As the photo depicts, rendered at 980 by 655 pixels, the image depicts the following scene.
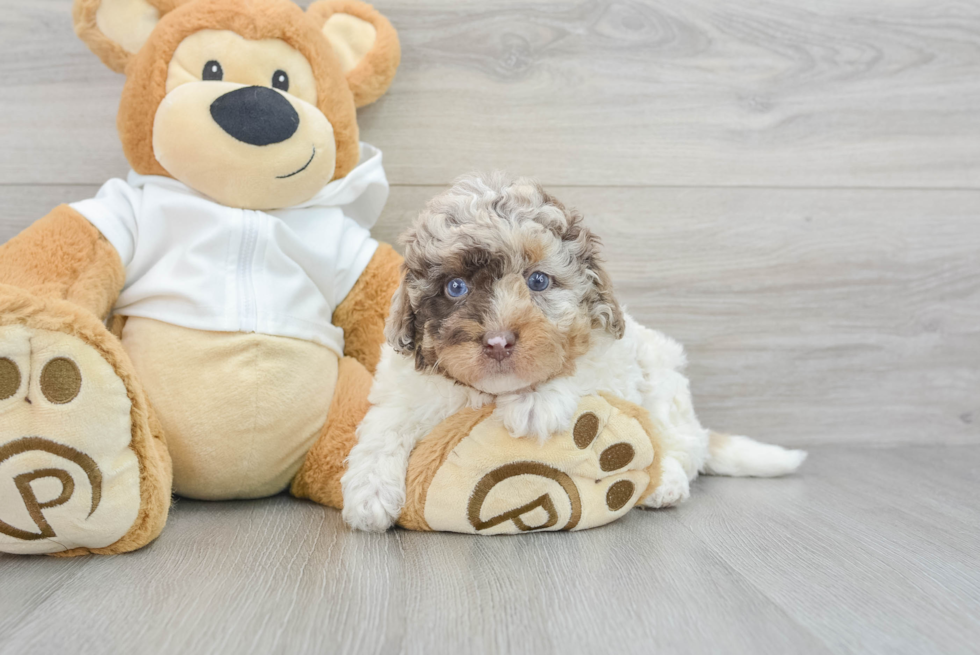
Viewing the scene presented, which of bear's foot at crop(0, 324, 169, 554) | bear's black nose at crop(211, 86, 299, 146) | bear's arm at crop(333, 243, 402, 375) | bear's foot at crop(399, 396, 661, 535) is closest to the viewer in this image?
bear's foot at crop(0, 324, 169, 554)

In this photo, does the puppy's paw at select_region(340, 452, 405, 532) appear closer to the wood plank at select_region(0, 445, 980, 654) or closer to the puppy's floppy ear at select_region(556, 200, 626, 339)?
the wood plank at select_region(0, 445, 980, 654)

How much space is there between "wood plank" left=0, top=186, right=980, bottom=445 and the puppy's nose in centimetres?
68

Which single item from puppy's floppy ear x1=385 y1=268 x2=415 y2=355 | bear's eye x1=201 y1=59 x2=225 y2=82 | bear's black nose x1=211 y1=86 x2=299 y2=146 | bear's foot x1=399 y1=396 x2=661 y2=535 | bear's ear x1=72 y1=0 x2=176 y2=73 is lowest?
bear's foot x1=399 y1=396 x2=661 y2=535

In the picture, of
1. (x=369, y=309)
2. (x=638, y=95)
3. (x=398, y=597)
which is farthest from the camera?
(x=638, y=95)

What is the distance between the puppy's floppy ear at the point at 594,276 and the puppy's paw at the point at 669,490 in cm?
27

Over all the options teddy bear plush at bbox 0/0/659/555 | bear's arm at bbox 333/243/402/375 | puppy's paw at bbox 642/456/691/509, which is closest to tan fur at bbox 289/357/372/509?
teddy bear plush at bbox 0/0/659/555

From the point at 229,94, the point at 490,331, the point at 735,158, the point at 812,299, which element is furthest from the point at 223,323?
the point at 812,299

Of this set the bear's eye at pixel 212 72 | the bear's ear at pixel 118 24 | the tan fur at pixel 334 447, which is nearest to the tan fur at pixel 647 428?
the tan fur at pixel 334 447

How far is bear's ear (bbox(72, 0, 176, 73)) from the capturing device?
112 cm

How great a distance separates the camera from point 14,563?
0.85 meters

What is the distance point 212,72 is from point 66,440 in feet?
1.99

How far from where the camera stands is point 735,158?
1472 millimetres

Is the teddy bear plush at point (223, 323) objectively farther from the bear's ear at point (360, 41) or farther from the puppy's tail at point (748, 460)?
the puppy's tail at point (748, 460)

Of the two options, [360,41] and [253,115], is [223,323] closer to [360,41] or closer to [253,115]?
[253,115]
